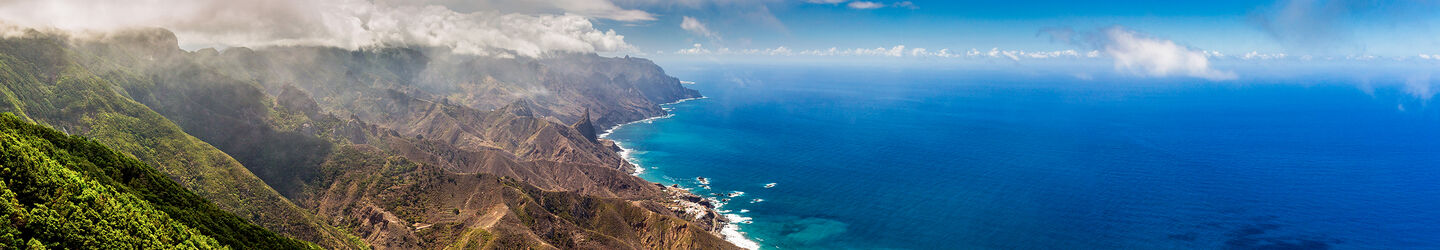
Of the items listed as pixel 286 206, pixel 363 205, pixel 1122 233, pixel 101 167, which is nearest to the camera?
pixel 101 167

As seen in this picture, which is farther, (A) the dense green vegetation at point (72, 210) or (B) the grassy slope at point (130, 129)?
(B) the grassy slope at point (130, 129)

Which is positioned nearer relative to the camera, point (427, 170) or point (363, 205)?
point (363, 205)

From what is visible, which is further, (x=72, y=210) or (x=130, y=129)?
(x=130, y=129)

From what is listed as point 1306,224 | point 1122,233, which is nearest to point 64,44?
point 1122,233

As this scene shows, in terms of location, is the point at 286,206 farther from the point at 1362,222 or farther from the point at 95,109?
the point at 1362,222

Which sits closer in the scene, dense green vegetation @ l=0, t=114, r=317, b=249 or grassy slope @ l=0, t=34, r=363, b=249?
dense green vegetation @ l=0, t=114, r=317, b=249

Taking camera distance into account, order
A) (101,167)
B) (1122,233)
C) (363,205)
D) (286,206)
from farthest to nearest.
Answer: (1122,233) < (363,205) < (286,206) < (101,167)

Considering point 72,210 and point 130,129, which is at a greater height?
point 72,210

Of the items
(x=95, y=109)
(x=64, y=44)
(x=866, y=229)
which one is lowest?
(x=866, y=229)
